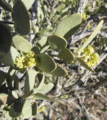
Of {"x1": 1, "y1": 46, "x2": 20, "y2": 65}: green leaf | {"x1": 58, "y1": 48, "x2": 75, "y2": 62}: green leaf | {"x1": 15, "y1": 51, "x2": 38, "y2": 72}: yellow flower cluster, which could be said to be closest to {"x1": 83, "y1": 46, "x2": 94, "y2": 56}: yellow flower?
{"x1": 58, "y1": 48, "x2": 75, "y2": 62}: green leaf

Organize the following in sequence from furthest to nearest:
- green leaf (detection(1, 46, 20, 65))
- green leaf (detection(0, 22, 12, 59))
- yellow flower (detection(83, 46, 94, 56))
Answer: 1. yellow flower (detection(83, 46, 94, 56))
2. green leaf (detection(1, 46, 20, 65))
3. green leaf (detection(0, 22, 12, 59))

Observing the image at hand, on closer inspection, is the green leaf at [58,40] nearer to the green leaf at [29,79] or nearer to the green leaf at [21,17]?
the green leaf at [21,17]

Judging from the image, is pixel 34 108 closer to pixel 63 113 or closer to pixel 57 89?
pixel 57 89

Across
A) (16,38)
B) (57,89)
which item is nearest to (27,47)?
(16,38)

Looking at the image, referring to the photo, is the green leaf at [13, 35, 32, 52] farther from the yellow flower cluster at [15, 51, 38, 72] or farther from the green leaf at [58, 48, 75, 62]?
the green leaf at [58, 48, 75, 62]

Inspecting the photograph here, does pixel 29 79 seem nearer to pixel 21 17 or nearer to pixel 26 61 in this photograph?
pixel 26 61

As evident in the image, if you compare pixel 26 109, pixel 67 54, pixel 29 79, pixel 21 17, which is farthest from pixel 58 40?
pixel 26 109

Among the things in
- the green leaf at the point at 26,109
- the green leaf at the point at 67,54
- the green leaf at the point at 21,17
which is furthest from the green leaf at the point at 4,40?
the green leaf at the point at 26,109

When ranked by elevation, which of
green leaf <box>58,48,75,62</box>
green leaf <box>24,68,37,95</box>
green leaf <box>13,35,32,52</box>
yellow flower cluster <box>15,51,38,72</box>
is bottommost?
green leaf <box>24,68,37,95</box>
